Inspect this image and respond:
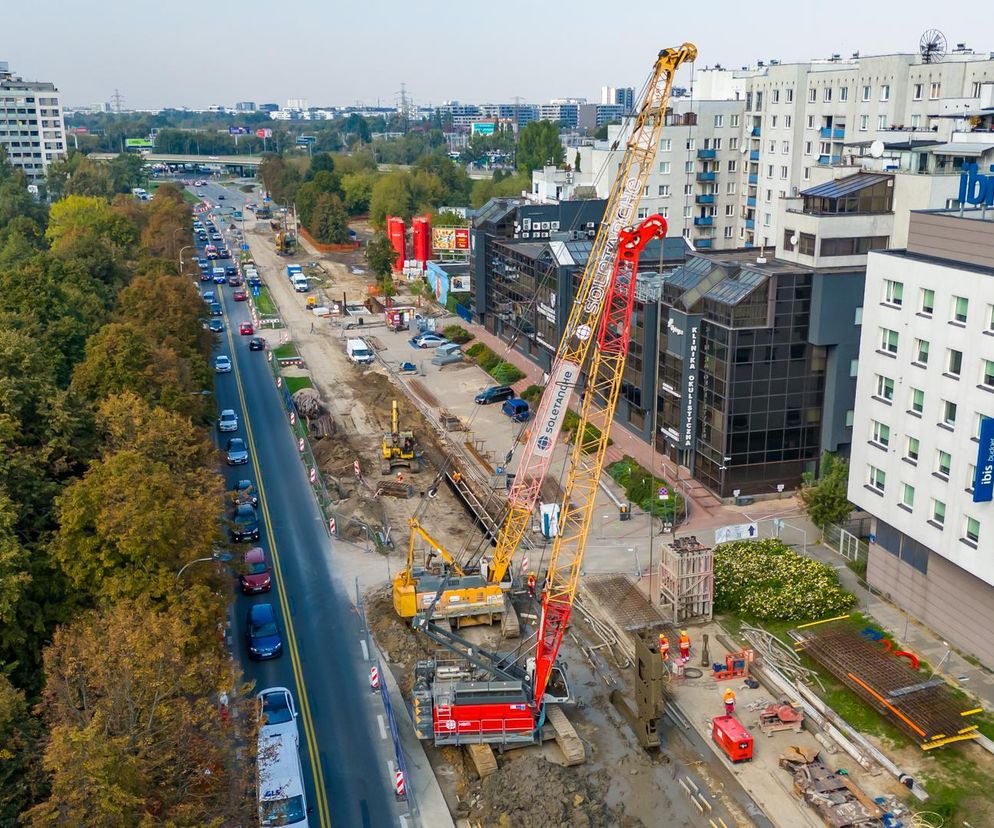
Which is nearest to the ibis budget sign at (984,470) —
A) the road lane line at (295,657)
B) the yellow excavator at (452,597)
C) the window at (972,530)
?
the window at (972,530)

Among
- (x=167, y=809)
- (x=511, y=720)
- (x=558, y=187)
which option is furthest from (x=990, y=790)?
(x=558, y=187)

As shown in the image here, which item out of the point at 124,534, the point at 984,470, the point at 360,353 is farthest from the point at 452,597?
the point at 360,353

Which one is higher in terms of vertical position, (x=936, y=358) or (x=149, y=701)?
(x=936, y=358)

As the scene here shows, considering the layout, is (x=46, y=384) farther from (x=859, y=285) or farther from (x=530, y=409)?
(x=859, y=285)

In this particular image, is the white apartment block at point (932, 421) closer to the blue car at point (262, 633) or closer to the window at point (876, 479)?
the window at point (876, 479)

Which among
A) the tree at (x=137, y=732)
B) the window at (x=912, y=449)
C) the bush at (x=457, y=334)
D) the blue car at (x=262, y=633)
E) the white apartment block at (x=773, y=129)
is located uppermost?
the white apartment block at (x=773, y=129)

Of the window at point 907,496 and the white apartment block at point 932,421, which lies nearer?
the white apartment block at point 932,421
